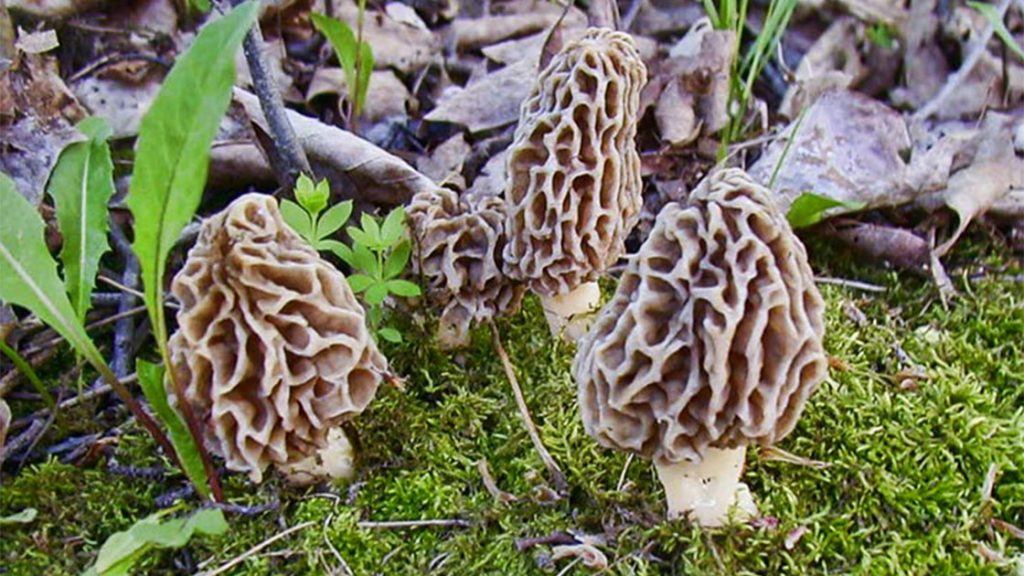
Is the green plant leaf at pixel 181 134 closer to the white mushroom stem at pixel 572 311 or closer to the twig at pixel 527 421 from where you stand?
the twig at pixel 527 421

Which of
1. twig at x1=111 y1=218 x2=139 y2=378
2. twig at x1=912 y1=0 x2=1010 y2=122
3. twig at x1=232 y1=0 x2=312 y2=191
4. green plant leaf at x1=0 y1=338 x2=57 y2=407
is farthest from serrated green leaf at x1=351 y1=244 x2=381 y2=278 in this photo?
twig at x1=912 y1=0 x2=1010 y2=122

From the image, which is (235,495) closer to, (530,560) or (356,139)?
(530,560)

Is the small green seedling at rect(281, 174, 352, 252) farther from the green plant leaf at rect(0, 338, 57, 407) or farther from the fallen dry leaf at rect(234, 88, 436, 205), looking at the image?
the green plant leaf at rect(0, 338, 57, 407)

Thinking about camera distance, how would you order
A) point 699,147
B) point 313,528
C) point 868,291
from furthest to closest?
point 699,147 < point 868,291 < point 313,528

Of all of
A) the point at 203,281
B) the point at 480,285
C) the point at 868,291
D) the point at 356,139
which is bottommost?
the point at 868,291

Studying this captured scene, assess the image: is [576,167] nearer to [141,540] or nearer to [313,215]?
[313,215]

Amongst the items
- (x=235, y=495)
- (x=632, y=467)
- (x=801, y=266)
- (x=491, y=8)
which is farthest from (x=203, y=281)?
(x=491, y=8)
